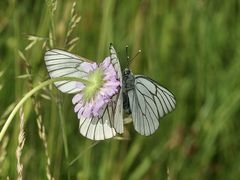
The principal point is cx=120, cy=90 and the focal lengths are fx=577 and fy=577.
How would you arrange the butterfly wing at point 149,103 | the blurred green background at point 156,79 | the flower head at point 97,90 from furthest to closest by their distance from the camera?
the blurred green background at point 156,79 < the butterfly wing at point 149,103 < the flower head at point 97,90

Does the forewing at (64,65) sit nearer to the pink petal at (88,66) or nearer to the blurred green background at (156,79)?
the pink petal at (88,66)

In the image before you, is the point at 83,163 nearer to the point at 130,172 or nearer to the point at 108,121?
the point at 130,172

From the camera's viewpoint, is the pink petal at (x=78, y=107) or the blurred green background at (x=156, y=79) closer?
the pink petal at (x=78, y=107)

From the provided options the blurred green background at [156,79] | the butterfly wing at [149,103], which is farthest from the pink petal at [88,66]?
the blurred green background at [156,79]

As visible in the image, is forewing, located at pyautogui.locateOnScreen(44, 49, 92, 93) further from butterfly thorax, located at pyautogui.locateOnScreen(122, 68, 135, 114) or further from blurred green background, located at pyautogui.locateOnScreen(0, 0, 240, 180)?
blurred green background, located at pyautogui.locateOnScreen(0, 0, 240, 180)

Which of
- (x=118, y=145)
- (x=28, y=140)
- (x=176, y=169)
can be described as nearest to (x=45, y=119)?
(x=28, y=140)

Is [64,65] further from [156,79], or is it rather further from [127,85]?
[156,79]
